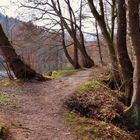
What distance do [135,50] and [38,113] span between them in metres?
3.14

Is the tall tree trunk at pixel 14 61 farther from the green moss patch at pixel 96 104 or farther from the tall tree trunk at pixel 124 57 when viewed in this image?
the tall tree trunk at pixel 124 57

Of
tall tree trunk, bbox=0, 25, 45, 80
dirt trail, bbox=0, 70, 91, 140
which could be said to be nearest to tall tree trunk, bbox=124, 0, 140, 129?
dirt trail, bbox=0, 70, 91, 140

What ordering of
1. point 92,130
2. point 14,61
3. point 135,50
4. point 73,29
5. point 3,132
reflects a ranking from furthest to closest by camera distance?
point 73,29, point 14,61, point 135,50, point 92,130, point 3,132

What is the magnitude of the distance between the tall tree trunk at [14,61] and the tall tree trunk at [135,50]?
5.83 m

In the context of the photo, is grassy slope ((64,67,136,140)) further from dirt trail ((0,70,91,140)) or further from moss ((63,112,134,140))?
dirt trail ((0,70,91,140))

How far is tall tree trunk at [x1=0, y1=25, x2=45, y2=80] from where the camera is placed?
14133 mm

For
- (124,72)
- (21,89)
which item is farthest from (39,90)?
(124,72)

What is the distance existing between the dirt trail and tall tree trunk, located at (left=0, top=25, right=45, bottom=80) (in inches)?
50.0

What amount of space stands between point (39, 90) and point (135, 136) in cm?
460

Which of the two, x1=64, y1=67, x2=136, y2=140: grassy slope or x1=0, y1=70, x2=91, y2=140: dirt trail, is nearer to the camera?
x1=0, y1=70, x2=91, y2=140: dirt trail

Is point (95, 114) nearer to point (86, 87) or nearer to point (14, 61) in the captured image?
point (86, 87)

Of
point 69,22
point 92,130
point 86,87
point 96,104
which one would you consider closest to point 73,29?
point 69,22

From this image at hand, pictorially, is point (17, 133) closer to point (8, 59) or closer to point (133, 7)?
point (133, 7)

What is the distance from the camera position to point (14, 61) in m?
14.4
